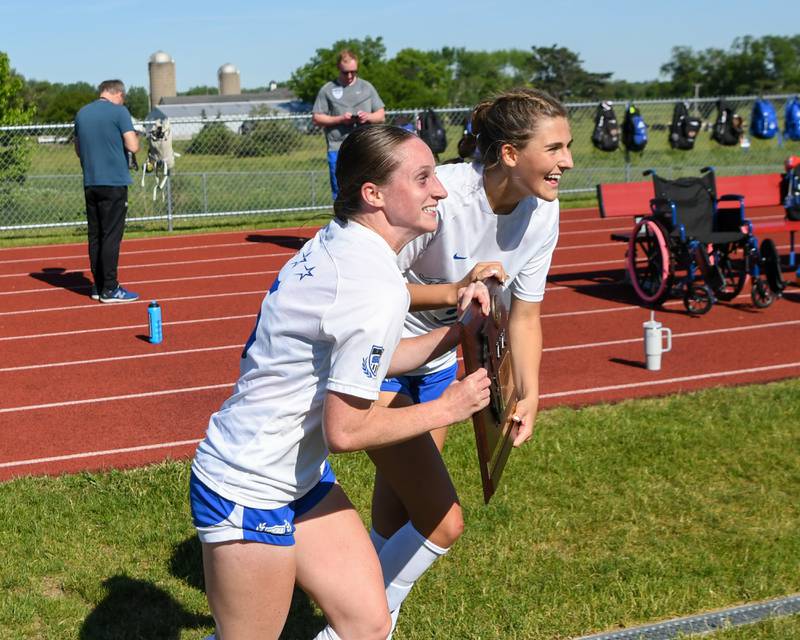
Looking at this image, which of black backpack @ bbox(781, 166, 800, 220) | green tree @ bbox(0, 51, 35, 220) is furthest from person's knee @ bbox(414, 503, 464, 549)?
green tree @ bbox(0, 51, 35, 220)

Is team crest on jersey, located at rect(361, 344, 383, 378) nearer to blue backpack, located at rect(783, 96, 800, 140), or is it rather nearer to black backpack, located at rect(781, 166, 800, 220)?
black backpack, located at rect(781, 166, 800, 220)

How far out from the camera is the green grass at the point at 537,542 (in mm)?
4191

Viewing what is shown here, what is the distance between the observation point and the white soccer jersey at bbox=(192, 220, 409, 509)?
254 centimetres

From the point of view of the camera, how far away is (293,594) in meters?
4.34

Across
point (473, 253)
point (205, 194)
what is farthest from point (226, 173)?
point (473, 253)

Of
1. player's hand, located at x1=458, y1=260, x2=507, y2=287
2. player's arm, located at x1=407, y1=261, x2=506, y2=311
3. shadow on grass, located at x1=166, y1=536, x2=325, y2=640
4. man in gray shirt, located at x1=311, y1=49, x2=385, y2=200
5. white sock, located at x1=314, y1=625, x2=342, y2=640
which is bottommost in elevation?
shadow on grass, located at x1=166, y1=536, x2=325, y2=640

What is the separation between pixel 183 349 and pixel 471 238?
586 centimetres

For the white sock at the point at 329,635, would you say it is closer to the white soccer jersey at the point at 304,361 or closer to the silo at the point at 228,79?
the white soccer jersey at the point at 304,361

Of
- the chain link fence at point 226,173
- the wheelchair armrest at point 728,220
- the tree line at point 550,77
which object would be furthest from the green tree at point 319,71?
the wheelchair armrest at point 728,220

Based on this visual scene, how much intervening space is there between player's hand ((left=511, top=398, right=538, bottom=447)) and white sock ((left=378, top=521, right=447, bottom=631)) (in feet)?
1.56

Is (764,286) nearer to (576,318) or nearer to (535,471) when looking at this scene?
(576,318)

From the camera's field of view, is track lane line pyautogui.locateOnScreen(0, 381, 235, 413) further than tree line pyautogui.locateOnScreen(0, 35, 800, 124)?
No

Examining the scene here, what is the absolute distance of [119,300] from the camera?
36.7 ft

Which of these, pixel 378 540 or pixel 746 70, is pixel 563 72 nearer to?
pixel 746 70
